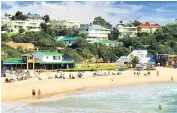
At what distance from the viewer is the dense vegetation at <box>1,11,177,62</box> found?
65688 mm

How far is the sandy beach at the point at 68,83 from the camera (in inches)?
1217

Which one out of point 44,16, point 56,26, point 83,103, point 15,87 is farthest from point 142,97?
point 44,16

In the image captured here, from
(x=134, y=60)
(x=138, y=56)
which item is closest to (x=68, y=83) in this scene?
(x=134, y=60)

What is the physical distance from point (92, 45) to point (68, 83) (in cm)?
3567

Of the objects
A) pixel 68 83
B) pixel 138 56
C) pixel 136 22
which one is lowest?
pixel 68 83

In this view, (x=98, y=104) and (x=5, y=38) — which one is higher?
(x=5, y=38)

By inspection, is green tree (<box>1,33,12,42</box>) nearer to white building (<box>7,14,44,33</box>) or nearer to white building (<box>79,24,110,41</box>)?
white building (<box>7,14,44,33</box>)

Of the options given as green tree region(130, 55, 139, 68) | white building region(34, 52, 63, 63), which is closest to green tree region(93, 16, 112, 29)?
green tree region(130, 55, 139, 68)

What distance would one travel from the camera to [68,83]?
127 ft

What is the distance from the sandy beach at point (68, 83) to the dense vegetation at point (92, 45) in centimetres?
1477

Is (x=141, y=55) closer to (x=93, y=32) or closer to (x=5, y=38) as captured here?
(x=5, y=38)

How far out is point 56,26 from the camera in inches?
4090

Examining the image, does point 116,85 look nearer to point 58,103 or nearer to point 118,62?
point 58,103

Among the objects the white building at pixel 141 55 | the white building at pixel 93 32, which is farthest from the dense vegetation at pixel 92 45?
the white building at pixel 141 55
